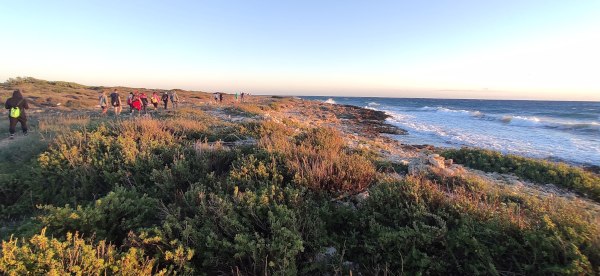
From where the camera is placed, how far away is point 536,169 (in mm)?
8938

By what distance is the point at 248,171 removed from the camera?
4.94 m

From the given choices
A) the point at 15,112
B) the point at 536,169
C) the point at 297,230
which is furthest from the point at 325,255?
the point at 15,112

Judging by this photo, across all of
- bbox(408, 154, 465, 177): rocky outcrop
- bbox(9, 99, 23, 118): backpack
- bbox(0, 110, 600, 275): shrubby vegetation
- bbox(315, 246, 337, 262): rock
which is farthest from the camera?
bbox(9, 99, 23, 118): backpack

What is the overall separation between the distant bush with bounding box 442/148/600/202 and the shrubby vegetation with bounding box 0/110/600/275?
410cm

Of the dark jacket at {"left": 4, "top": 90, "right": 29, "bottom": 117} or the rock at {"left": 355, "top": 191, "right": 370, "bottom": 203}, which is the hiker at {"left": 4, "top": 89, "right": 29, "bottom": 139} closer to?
the dark jacket at {"left": 4, "top": 90, "right": 29, "bottom": 117}

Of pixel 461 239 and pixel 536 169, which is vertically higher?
pixel 461 239

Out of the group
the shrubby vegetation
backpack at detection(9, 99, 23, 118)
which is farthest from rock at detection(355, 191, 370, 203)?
backpack at detection(9, 99, 23, 118)

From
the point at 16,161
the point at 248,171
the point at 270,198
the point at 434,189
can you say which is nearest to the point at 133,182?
the point at 248,171

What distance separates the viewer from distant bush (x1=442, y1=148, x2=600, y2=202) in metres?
7.68

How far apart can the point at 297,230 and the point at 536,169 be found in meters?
8.78

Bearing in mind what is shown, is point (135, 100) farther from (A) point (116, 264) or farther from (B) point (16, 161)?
(A) point (116, 264)

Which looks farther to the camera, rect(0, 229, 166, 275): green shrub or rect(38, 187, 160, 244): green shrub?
rect(38, 187, 160, 244): green shrub

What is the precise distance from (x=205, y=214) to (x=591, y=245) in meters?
3.86

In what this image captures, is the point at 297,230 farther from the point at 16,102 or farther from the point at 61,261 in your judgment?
the point at 16,102
